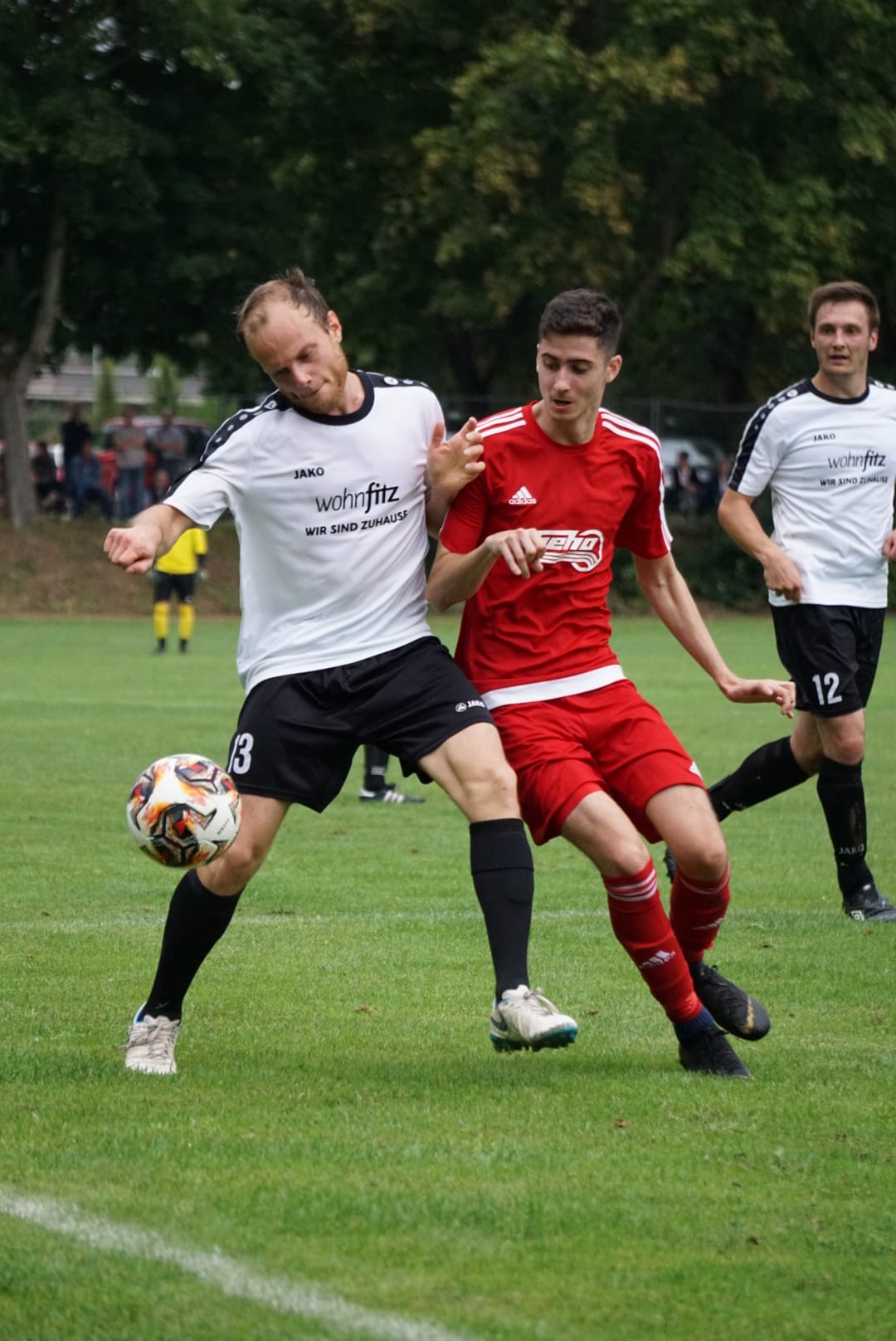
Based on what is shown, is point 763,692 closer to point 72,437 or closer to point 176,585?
point 176,585

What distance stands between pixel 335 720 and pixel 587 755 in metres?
0.70

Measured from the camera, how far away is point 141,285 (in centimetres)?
3728

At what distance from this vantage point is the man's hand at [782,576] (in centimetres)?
844

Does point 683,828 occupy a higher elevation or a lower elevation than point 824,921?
higher

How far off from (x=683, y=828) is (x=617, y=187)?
30.3 metres

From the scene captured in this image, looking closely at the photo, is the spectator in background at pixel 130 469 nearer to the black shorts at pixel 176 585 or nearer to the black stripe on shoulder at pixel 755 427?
the black shorts at pixel 176 585

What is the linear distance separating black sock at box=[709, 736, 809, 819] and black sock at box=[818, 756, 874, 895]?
0.27 meters

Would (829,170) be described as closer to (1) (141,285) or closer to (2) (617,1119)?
(1) (141,285)

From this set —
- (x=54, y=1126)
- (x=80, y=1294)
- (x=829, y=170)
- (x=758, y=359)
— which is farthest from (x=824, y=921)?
(x=758, y=359)

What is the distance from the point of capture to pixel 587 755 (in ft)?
18.2

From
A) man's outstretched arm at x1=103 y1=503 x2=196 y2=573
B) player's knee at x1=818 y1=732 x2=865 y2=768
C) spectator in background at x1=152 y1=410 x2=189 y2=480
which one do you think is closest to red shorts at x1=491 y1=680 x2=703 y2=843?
man's outstretched arm at x1=103 y1=503 x2=196 y2=573

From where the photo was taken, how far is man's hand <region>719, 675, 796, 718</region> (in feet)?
18.8

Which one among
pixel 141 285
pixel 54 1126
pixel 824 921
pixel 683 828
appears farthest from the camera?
pixel 141 285

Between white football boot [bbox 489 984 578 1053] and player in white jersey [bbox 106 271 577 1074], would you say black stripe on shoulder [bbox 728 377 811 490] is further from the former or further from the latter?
white football boot [bbox 489 984 578 1053]
